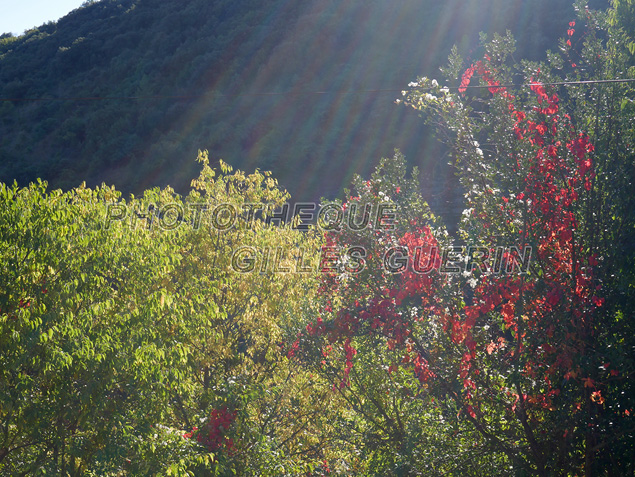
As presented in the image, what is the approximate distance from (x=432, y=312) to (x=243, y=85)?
1896 inches

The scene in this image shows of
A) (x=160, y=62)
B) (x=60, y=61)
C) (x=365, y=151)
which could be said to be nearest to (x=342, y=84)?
(x=365, y=151)

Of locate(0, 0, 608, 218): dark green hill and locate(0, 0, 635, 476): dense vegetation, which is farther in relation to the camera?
locate(0, 0, 608, 218): dark green hill

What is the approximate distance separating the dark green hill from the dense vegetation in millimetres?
25668

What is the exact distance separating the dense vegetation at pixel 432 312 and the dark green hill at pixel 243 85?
25668 mm

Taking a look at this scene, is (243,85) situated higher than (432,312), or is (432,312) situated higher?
(243,85)

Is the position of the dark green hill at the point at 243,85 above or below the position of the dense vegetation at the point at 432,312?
above

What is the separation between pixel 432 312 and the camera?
6469mm

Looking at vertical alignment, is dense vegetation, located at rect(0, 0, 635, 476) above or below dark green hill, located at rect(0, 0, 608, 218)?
below

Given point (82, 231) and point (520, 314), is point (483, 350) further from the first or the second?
point (82, 231)

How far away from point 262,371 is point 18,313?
669cm

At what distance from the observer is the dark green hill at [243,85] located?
41062 millimetres

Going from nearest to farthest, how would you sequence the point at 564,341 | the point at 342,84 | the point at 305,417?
the point at 564,341 → the point at 305,417 → the point at 342,84

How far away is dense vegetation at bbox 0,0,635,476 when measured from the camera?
18.6 feet

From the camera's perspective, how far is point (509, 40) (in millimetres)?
7152
